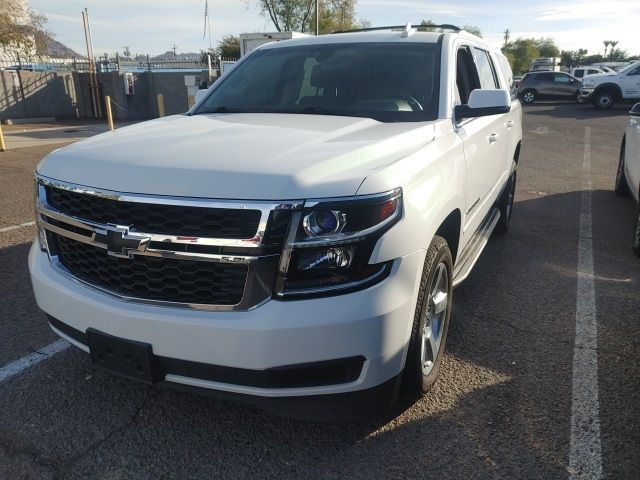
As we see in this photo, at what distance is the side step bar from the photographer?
11.2 feet

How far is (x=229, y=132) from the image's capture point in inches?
110

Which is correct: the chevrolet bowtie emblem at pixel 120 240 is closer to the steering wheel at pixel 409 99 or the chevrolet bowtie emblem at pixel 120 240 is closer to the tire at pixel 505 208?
the steering wheel at pixel 409 99

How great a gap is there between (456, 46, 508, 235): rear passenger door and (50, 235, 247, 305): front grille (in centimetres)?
176

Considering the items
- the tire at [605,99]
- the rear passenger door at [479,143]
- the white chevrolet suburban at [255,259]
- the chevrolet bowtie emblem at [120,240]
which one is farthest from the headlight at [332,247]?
the tire at [605,99]

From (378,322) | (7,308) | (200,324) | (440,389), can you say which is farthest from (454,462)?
(7,308)

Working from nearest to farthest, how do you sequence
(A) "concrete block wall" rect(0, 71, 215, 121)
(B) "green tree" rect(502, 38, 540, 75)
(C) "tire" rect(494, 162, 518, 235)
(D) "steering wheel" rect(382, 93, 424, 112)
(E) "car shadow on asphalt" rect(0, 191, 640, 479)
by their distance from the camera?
(E) "car shadow on asphalt" rect(0, 191, 640, 479) → (D) "steering wheel" rect(382, 93, 424, 112) → (C) "tire" rect(494, 162, 518, 235) → (A) "concrete block wall" rect(0, 71, 215, 121) → (B) "green tree" rect(502, 38, 540, 75)

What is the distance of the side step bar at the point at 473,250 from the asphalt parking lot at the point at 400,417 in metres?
0.42

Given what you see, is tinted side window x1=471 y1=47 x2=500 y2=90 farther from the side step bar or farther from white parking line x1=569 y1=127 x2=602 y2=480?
white parking line x1=569 y1=127 x2=602 y2=480

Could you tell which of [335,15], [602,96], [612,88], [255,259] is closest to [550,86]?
[602,96]

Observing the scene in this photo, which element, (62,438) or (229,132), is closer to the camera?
(62,438)

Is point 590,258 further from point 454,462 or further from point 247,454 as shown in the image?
point 247,454

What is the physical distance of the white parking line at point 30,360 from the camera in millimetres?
3045

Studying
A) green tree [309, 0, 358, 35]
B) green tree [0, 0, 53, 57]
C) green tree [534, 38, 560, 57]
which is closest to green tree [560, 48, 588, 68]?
green tree [534, 38, 560, 57]

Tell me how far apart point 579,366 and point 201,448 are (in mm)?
2235
